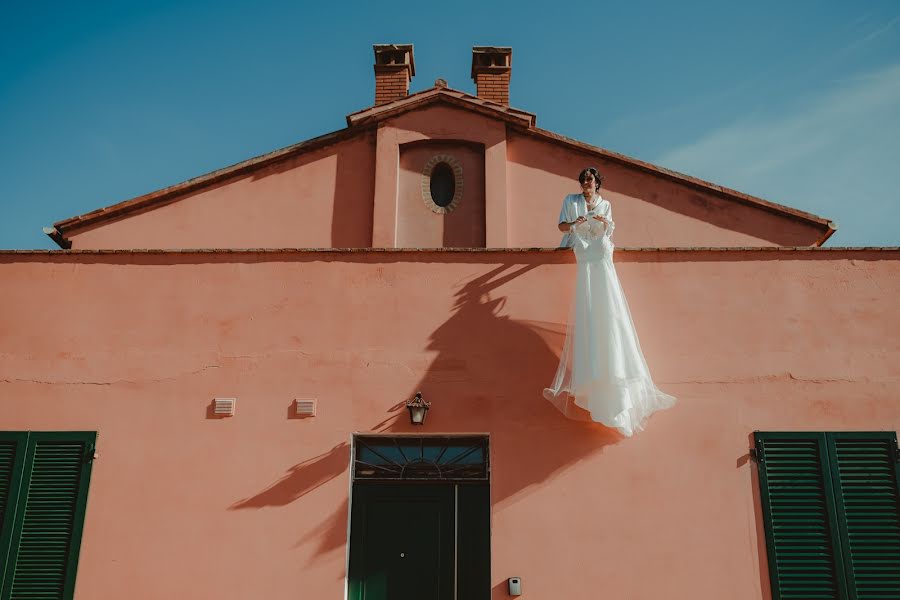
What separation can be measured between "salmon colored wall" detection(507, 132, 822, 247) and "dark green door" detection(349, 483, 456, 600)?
15.4ft

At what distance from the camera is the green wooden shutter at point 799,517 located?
277 inches

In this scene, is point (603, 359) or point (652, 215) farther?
point (652, 215)

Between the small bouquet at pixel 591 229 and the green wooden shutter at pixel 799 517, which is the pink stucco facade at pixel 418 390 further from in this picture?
the small bouquet at pixel 591 229

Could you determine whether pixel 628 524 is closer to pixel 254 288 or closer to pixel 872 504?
pixel 872 504

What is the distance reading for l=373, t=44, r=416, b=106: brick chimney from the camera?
12.9m

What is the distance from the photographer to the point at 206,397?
7734 mm

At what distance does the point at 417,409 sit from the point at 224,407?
177 cm

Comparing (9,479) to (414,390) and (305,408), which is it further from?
(414,390)

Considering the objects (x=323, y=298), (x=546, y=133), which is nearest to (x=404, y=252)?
(x=323, y=298)

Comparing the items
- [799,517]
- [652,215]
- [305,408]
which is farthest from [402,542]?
[652,215]

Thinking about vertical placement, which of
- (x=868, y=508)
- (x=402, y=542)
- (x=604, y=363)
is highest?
→ (x=604, y=363)

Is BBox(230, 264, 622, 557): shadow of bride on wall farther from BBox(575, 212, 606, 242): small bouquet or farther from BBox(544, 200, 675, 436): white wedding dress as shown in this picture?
BBox(575, 212, 606, 242): small bouquet

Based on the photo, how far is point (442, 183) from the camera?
11727 millimetres

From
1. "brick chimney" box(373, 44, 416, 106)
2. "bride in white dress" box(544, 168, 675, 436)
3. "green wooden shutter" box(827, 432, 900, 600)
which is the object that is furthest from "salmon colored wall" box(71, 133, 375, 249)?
"green wooden shutter" box(827, 432, 900, 600)
